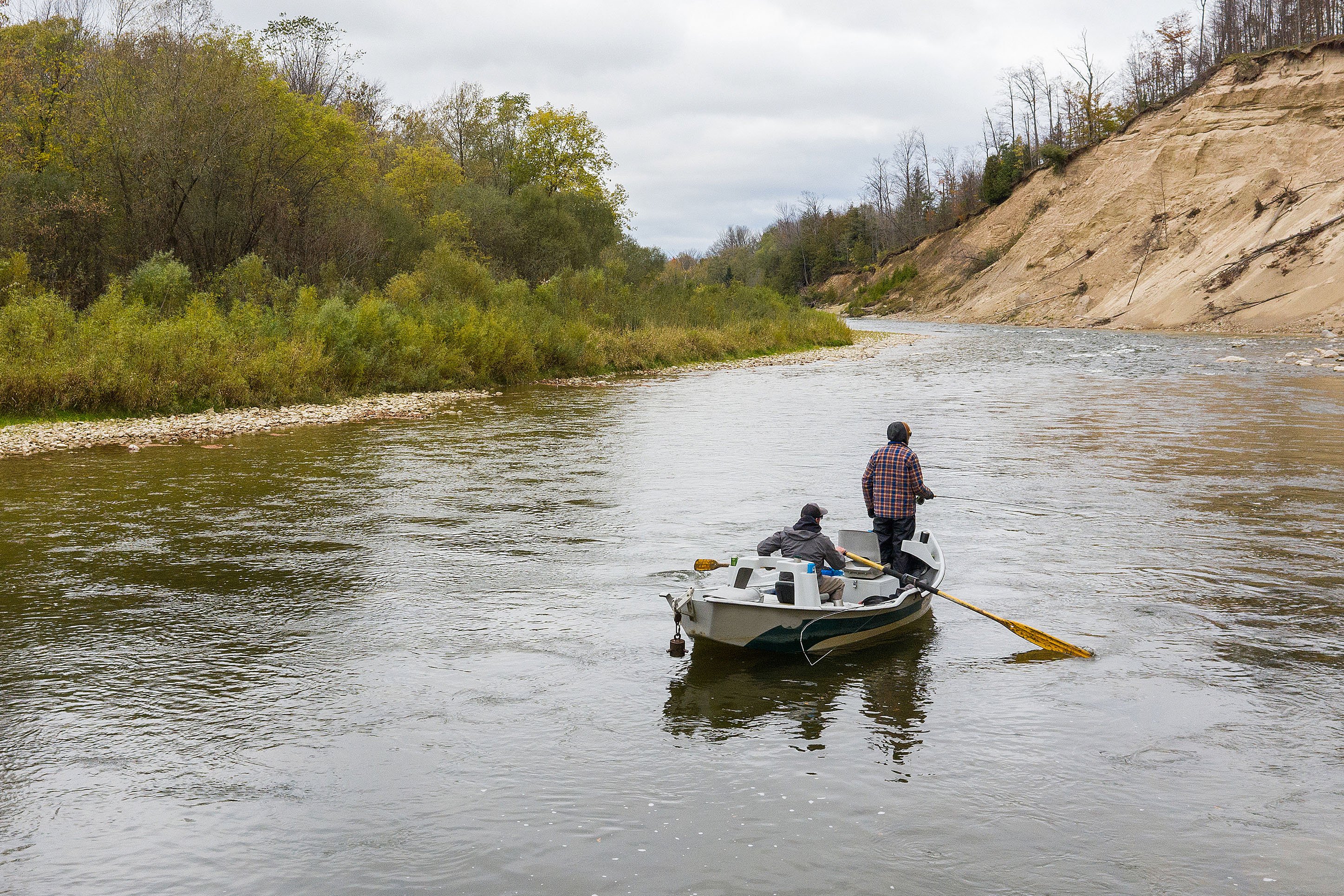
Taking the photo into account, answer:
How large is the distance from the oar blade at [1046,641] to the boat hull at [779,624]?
107 cm

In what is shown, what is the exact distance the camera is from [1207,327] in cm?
5297

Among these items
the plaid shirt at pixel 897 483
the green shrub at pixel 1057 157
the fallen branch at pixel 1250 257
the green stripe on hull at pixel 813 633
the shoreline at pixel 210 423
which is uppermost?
the green shrub at pixel 1057 157

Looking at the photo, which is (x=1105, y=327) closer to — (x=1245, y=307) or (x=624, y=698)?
(x=1245, y=307)

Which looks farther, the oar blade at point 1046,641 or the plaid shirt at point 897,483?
the plaid shirt at point 897,483

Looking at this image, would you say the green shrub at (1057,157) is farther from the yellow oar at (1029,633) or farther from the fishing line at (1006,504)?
the yellow oar at (1029,633)

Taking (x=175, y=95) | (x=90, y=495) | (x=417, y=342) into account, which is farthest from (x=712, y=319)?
(x=90, y=495)

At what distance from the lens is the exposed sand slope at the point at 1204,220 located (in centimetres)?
5112

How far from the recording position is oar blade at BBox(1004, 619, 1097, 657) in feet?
29.4

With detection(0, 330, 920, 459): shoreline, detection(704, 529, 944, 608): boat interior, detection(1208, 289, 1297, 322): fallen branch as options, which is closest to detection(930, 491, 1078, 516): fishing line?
detection(704, 529, 944, 608): boat interior

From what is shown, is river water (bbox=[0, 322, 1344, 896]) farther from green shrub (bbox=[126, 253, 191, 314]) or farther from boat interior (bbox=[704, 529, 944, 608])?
green shrub (bbox=[126, 253, 191, 314])

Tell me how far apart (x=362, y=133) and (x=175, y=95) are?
12.9 m

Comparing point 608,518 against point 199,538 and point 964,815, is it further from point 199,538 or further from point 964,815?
point 964,815

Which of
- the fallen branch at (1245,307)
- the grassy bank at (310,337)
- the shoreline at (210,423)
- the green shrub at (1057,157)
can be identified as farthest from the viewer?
the green shrub at (1057,157)

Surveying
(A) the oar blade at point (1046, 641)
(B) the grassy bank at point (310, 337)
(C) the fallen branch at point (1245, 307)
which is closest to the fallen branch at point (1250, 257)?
(C) the fallen branch at point (1245, 307)
